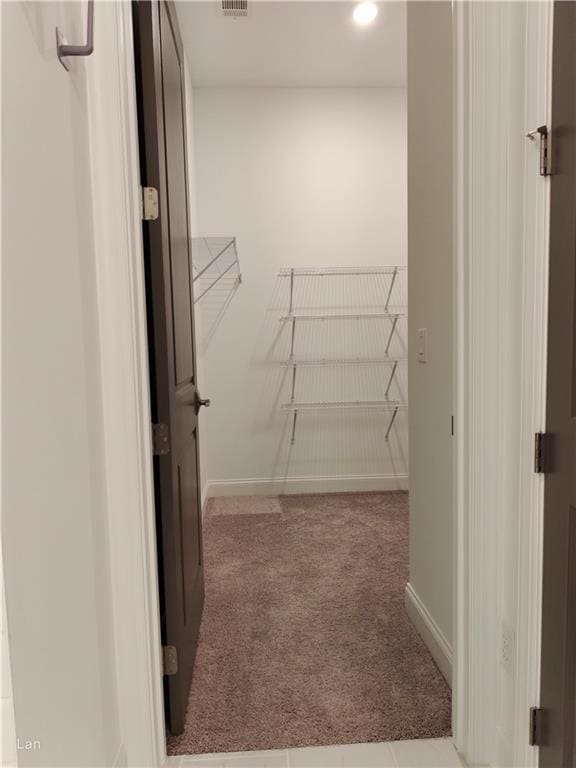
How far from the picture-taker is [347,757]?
1.48m

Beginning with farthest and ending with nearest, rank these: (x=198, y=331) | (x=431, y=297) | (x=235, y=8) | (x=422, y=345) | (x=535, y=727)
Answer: (x=198, y=331), (x=235, y=8), (x=422, y=345), (x=431, y=297), (x=535, y=727)

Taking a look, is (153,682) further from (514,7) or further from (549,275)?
(514,7)

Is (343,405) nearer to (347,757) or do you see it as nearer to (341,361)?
(341,361)

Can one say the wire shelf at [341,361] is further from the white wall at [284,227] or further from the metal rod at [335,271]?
the metal rod at [335,271]

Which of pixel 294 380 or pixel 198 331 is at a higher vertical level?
pixel 198 331

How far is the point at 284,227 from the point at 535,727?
3.42m

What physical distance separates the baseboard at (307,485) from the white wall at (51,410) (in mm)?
2804

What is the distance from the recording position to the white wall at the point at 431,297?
1.73 meters

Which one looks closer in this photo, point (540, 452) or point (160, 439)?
point (540, 452)

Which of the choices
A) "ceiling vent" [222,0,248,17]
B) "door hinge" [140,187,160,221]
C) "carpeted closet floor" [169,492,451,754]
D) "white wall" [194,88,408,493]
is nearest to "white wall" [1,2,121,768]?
"door hinge" [140,187,160,221]

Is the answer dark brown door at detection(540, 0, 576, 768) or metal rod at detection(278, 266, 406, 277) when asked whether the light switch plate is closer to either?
dark brown door at detection(540, 0, 576, 768)

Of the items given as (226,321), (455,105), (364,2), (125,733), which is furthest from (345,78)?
(125,733)

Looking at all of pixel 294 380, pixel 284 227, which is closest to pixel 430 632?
pixel 294 380

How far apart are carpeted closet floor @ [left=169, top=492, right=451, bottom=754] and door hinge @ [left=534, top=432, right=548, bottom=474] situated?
0.91m
